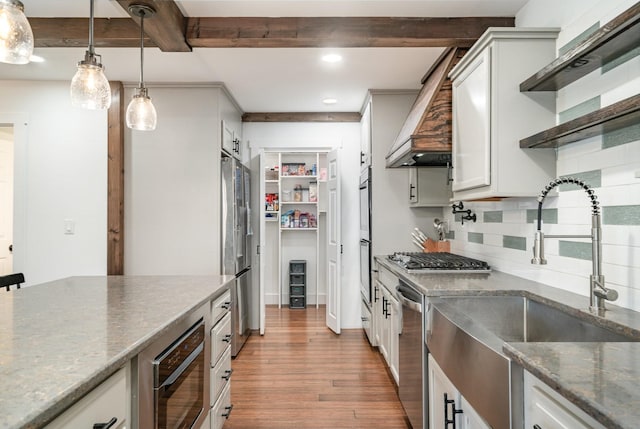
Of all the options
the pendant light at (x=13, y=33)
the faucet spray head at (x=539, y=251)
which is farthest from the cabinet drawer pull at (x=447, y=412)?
the pendant light at (x=13, y=33)

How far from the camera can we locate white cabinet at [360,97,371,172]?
3.91m

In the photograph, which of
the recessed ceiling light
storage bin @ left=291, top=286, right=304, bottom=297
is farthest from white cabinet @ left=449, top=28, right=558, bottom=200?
storage bin @ left=291, top=286, right=304, bottom=297

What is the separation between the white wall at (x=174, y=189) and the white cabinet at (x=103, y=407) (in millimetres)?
2408

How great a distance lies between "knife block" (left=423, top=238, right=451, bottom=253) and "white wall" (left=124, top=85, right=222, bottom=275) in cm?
204

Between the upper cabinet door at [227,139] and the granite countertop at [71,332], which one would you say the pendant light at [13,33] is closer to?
the granite countertop at [71,332]

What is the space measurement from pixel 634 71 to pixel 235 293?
340 centimetres

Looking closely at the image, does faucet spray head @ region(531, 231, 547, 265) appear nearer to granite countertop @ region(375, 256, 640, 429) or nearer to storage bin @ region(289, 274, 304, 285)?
granite countertop @ region(375, 256, 640, 429)

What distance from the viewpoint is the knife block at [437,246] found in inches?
135

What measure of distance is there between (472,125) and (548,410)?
67.7 inches

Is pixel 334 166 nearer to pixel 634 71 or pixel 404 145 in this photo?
pixel 404 145

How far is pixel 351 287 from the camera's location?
452 centimetres

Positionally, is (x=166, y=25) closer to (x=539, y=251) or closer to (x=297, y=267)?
(x=539, y=251)

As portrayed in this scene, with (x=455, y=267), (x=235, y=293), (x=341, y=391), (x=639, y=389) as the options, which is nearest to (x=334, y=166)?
(x=235, y=293)

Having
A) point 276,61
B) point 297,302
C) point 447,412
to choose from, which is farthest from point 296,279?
point 447,412
